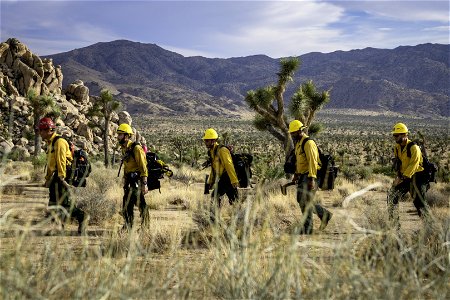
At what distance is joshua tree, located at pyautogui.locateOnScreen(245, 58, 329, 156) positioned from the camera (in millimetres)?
18484

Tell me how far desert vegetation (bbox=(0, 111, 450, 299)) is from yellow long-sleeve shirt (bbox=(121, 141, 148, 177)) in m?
0.92

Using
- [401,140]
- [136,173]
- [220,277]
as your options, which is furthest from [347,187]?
[220,277]

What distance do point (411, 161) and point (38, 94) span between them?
111 ft

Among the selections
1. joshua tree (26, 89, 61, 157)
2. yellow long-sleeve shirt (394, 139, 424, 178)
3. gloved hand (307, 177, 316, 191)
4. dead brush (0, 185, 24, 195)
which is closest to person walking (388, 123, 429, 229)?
yellow long-sleeve shirt (394, 139, 424, 178)

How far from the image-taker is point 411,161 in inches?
296

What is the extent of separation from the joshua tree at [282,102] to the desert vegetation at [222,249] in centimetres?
341

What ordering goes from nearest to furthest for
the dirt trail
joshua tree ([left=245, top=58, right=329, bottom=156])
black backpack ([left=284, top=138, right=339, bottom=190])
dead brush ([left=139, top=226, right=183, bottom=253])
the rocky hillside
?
dead brush ([left=139, top=226, right=183, bottom=253]), the dirt trail, black backpack ([left=284, top=138, right=339, bottom=190]), joshua tree ([left=245, top=58, right=329, bottom=156]), the rocky hillside

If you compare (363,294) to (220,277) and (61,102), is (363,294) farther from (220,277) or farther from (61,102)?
(61,102)

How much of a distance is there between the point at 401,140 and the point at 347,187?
9.39 meters

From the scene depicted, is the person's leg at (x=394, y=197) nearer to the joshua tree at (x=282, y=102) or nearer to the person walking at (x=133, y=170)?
the person walking at (x=133, y=170)

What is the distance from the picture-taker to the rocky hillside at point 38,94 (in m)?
34.1

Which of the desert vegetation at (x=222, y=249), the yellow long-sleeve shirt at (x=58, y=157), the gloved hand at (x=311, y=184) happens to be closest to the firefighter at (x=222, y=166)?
the desert vegetation at (x=222, y=249)

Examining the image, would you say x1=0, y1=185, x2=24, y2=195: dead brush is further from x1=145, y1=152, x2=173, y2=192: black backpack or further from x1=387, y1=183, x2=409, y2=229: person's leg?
x1=387, y1=183, x2=409, y2=229: person's leg

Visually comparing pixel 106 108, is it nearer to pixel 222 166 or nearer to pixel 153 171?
pixel 153 171
